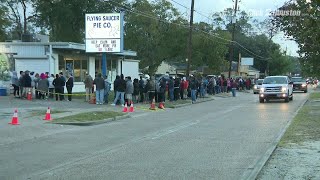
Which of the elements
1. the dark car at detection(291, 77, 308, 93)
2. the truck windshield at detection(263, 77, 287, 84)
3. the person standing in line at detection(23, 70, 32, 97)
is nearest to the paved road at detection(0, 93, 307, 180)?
the person standing in line at detection(23, 70, 32, 97)

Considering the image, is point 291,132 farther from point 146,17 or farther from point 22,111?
point 146,17

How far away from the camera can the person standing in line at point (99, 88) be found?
2661 centimetres

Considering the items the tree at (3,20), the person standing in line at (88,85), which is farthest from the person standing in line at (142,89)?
the tree at (3,20)

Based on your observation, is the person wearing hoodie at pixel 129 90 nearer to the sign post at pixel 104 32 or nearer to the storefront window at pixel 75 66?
the sign post at pixel 104 32

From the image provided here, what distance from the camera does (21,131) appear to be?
601 inches

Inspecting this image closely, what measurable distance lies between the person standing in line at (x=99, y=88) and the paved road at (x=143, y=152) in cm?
870

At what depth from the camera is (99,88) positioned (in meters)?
26.9

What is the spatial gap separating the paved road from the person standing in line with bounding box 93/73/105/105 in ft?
28.5

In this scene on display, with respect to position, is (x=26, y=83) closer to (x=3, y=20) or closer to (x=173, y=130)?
(x=173, y=130)

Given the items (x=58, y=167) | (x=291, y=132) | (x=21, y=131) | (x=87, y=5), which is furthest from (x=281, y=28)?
(x=87, y=5)

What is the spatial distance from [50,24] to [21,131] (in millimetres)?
46898

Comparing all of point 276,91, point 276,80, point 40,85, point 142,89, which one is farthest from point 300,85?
point 40,85

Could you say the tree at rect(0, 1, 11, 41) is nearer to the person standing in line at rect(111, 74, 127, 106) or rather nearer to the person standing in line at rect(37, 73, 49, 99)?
the person standing in line at rect(37, 73, 49, 99)

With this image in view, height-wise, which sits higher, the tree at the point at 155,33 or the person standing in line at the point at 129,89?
the tree at the point at 155,33
